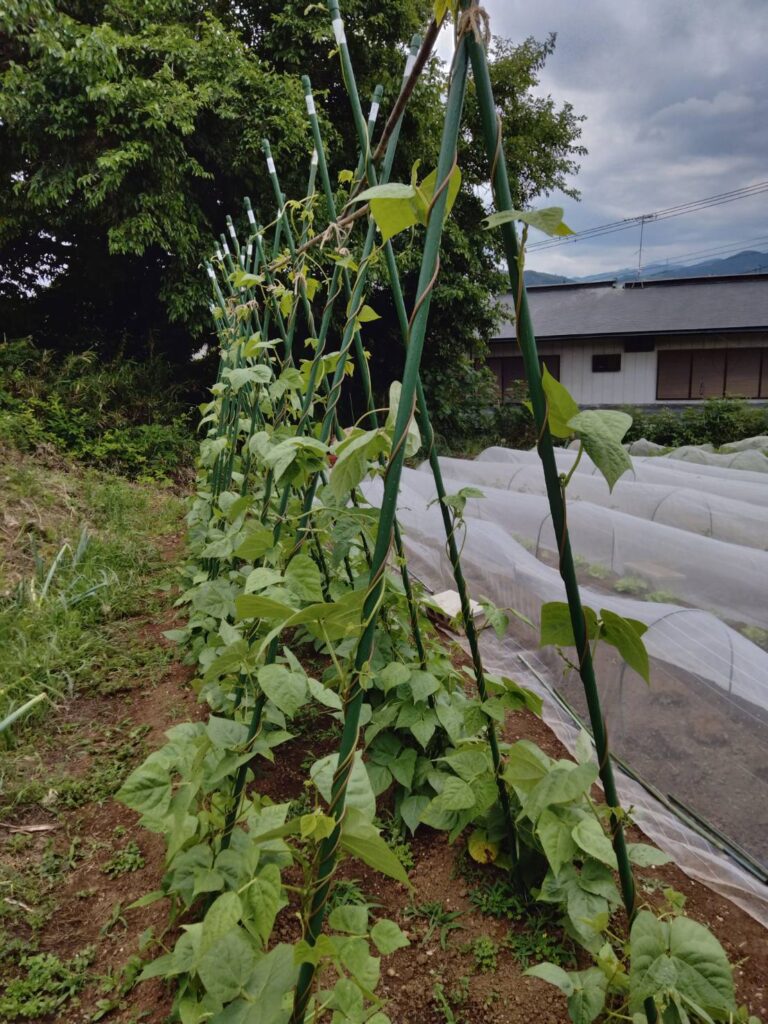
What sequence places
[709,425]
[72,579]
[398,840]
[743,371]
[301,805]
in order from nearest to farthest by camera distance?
[398,840], [301,805], [72,579], [709,425], [743,371]

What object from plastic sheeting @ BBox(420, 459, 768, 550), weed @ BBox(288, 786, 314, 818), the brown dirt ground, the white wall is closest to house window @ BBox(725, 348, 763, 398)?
the white wall

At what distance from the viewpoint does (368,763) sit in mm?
1546

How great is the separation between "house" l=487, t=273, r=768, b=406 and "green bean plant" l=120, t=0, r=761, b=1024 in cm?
1245

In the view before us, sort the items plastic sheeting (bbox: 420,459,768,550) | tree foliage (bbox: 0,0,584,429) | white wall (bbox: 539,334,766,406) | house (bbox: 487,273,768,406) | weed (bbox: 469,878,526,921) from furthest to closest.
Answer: white wall (bbox: 539,334,766,406) → house (bbox: 487,273,768,406) → tree foliage (bbox: 0,0,584,429) → plastic sheeting (bbox: 420,459,768,550) → weed (bbox: 469,878,526,921)

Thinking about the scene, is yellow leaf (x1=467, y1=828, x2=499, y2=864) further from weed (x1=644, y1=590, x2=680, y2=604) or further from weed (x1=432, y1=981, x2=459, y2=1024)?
weed (x1=644, y1=590, x2=680, y2=604)

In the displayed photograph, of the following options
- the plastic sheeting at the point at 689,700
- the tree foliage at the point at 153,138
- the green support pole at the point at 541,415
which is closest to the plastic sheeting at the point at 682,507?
the plastic sheeting at the point at 689,700

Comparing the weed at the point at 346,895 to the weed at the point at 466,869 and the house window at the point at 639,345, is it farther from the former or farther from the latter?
the house window at the point at 639,345

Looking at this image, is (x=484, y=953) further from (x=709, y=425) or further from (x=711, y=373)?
(x=711, y=373)

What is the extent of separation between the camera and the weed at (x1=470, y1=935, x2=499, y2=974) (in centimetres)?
124

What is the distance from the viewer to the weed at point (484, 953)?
124cm

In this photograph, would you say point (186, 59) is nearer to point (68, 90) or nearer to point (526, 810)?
point (68, 90)

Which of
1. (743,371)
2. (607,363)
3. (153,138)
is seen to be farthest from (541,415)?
(743,371)

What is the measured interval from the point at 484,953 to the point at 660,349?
46.7 feet

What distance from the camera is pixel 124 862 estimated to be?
155 centimetres
